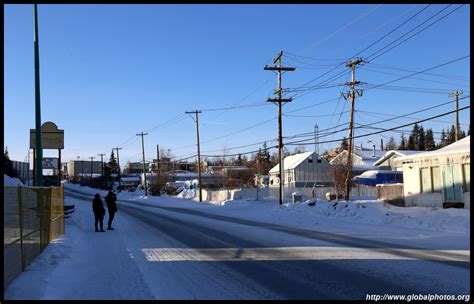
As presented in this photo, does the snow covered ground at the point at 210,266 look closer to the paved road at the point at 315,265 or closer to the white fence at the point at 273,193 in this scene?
the paved road at the point at 315,265

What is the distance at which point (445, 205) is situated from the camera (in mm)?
26250

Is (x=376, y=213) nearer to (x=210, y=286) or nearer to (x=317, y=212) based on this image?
(x=317, y=212)

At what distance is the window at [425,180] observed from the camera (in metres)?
29.3

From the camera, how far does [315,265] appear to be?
420 inches

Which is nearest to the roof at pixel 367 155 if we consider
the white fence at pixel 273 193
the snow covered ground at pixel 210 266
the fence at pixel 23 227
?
the white fence at pixel 273 193

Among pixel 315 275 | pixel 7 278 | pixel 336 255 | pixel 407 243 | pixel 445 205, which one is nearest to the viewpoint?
pixel 7 278

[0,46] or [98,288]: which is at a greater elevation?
[0,46]

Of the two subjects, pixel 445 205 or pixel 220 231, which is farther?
pixel 445 205

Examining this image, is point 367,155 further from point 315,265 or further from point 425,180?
point 315,265

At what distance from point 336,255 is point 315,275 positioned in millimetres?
2817

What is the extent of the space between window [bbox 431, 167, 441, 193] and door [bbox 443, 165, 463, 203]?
2.00 ft

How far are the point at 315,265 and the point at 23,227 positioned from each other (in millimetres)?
6037
